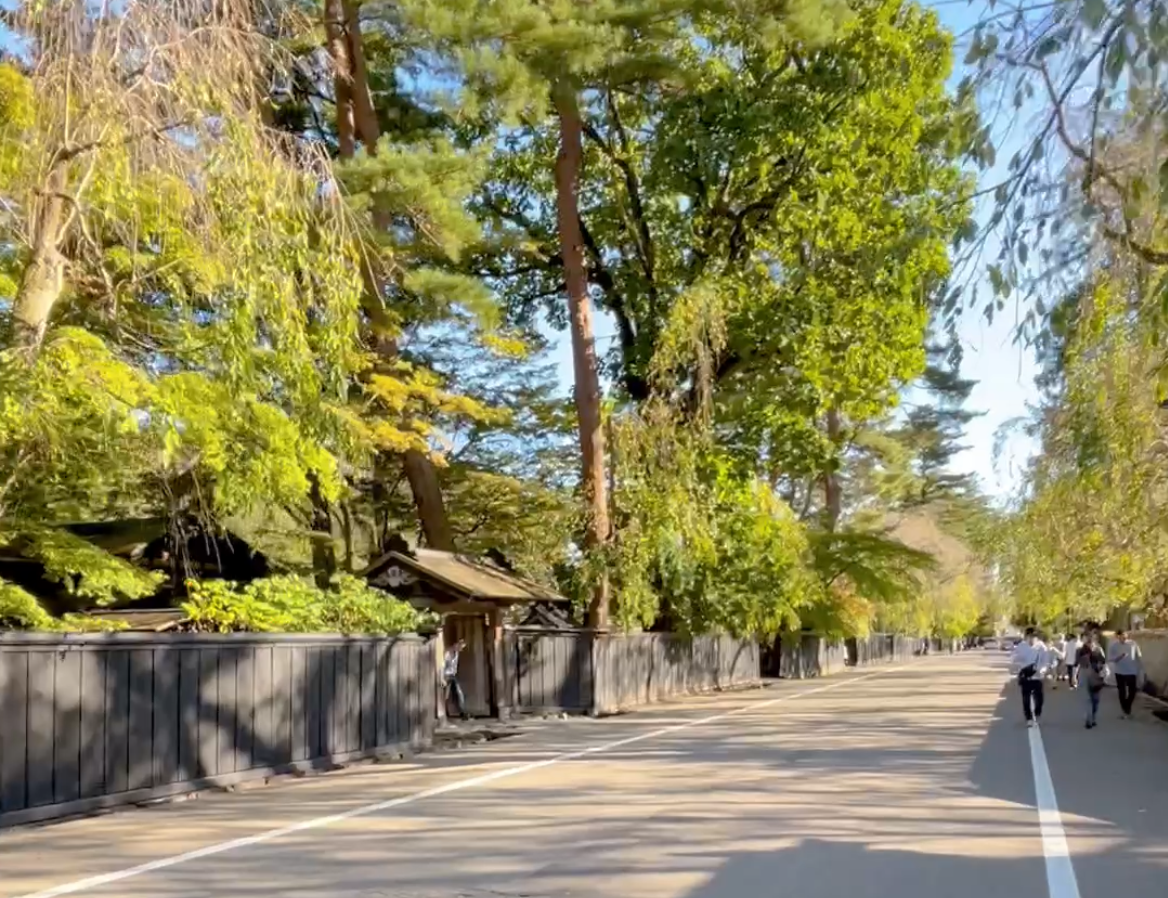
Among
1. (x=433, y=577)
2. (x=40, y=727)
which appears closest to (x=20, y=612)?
(x=40, y=727)

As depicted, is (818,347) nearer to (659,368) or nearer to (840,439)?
(659,368)

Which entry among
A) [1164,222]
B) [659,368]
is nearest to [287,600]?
[1164,222]

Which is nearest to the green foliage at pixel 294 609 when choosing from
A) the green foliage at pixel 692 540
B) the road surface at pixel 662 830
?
the road surface at pixel 662 830

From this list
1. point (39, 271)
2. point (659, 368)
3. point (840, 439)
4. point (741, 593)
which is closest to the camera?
point (39, 271)

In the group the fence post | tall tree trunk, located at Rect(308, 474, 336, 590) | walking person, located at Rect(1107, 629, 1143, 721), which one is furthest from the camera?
tall tree trunk, located at Rect(308, 474, 336, 590)

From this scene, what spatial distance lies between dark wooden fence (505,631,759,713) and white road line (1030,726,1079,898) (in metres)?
12.8

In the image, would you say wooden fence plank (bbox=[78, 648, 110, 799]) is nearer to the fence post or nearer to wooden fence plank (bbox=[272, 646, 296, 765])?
wooden fence plank (bbox=[272, 646, 296, 765])

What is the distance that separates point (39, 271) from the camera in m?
12.7

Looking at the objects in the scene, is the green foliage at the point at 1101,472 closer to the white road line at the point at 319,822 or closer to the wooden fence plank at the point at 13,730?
the white road line at the point at 319,822

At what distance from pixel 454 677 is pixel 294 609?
29.0ft

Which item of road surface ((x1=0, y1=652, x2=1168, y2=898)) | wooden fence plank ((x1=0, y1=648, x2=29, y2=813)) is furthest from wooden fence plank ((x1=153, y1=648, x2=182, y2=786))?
wooden fence plank ((x1=0, y1=648, x2=29, y2=813))

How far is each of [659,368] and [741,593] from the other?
363 inches

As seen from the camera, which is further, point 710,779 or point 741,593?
point 741,593

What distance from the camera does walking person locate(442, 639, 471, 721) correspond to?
25797mm
